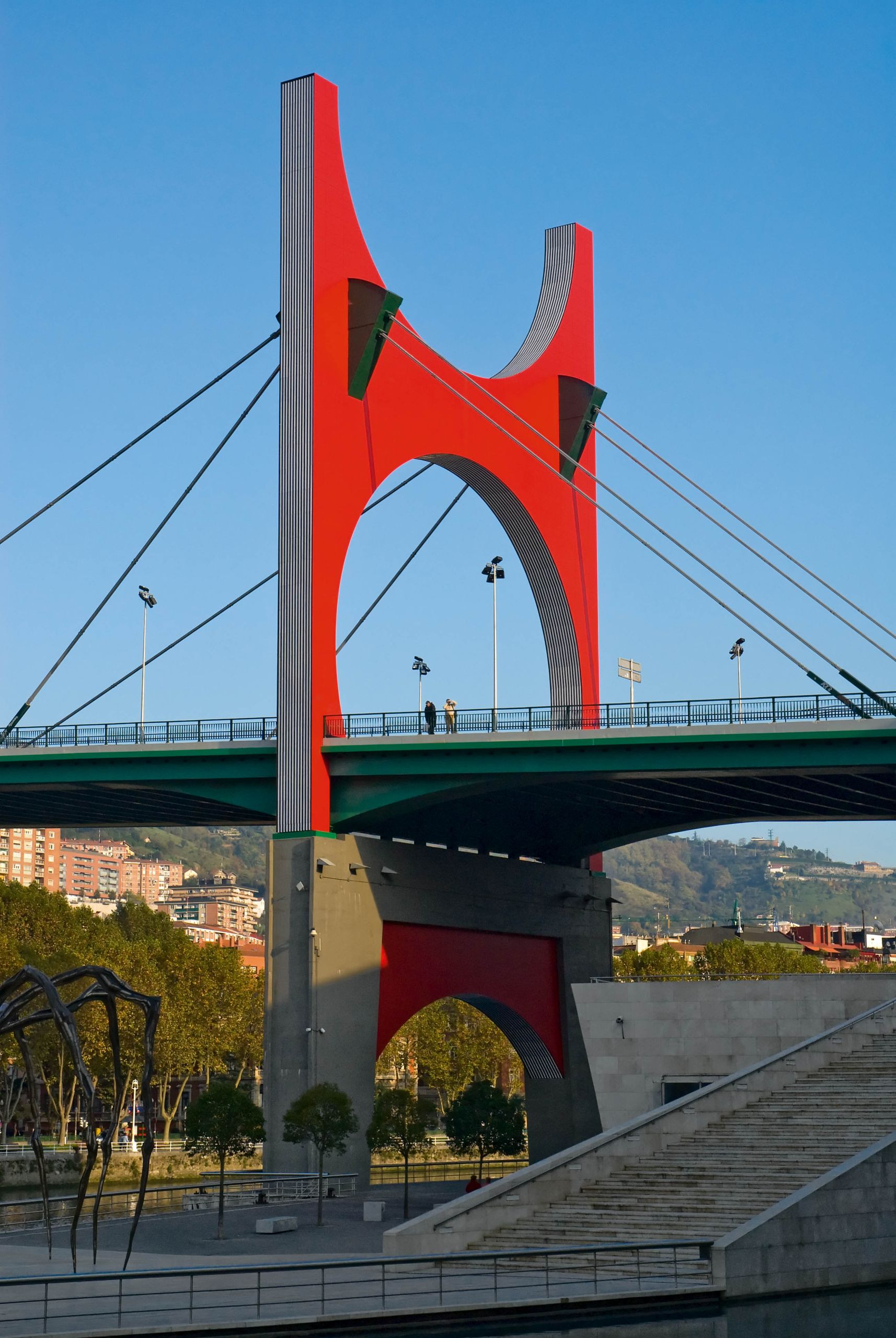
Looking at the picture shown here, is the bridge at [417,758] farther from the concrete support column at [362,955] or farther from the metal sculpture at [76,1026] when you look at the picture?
the metal sculpture at [76,1026]

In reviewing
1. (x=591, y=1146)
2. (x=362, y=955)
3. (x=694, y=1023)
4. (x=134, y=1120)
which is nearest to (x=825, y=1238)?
(x=591, y=1146)

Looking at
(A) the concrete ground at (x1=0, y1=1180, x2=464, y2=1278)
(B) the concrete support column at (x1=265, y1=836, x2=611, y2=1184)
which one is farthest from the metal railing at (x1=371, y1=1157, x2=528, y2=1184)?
(A) the concrete ground at (x1=0, y1=1180, x2=464, y2=1278)

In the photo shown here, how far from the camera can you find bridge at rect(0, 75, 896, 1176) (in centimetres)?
4606

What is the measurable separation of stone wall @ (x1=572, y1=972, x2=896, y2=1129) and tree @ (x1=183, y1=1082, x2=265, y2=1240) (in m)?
8.13

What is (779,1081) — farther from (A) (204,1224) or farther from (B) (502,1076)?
(B) (502,1076)

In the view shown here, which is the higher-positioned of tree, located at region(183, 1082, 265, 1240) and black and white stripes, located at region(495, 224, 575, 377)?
black and white stripes, located at region(495, 224, 575, 377)

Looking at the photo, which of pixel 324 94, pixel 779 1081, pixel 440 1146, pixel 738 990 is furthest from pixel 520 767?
pixel 440 1146

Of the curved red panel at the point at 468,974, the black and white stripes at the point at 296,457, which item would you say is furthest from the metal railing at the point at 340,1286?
the black and white stripes at the point at 296,457

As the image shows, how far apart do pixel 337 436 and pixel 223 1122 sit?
63.7 feet

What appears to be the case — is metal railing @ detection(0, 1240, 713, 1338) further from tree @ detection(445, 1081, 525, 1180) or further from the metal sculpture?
tree @ detection(445, 1081, 525, 1180)

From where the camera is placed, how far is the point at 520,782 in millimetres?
48062

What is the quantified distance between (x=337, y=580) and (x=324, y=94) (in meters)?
13.7

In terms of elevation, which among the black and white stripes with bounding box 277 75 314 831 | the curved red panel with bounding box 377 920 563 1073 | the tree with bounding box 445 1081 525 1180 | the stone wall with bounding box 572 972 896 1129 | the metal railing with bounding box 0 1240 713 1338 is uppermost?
the black and white stripes with bounding box 277 75 314 831

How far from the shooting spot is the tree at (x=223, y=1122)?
128ft
